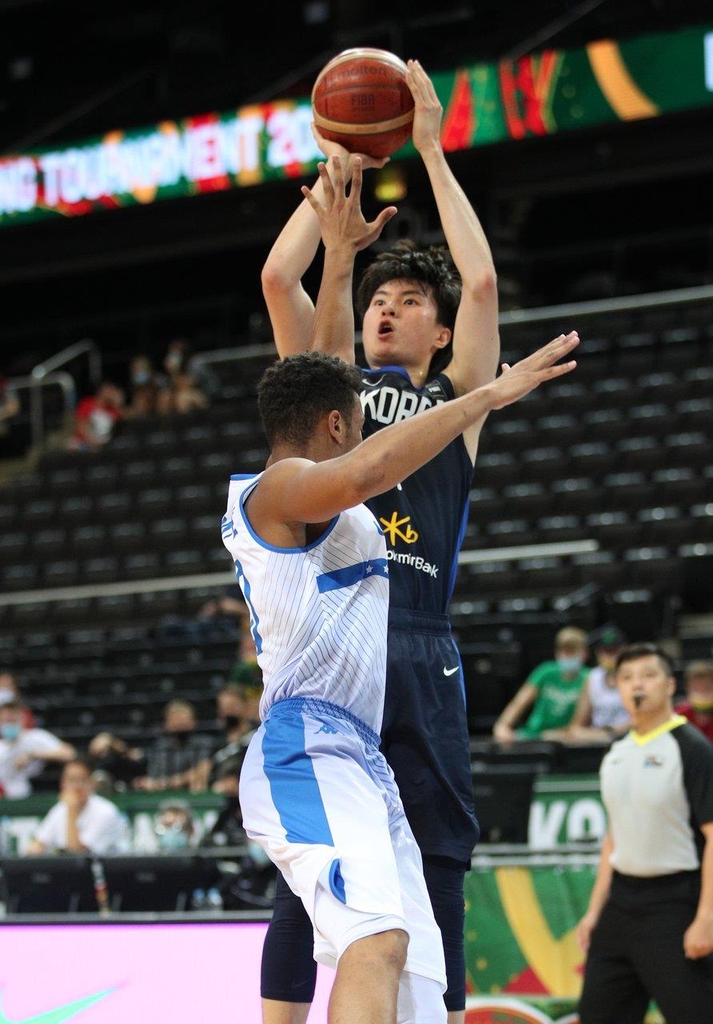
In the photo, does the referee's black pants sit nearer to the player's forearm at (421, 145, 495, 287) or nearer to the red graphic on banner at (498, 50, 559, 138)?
the player's forearm at (421, 145, 495, 287)

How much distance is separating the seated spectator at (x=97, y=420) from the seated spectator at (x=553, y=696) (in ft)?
38.2

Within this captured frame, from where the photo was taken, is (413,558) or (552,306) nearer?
(413,558)

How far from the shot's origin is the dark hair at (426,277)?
4492 mm

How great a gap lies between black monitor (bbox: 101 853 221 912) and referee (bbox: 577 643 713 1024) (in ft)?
8.63

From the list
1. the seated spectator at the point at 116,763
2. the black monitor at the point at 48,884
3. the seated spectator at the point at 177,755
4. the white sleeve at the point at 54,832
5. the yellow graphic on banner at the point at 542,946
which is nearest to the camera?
the yellow graphic on banner at the point at 542,946

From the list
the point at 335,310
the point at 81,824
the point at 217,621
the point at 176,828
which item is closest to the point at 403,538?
the point at 335,310

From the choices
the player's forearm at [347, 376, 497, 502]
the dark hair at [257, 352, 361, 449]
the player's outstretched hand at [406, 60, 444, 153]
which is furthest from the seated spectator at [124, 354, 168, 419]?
the player's forearm at [347, 376, 497, 502]

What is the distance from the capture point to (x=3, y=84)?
94.2 feet

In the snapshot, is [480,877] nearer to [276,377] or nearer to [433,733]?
[433,733]

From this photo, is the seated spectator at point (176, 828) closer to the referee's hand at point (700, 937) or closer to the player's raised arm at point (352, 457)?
the referee's hand at point (700, 937)

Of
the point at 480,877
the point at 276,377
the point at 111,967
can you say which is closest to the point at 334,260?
the point at 276,377

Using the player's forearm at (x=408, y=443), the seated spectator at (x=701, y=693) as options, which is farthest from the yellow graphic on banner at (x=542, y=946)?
the player's forearm at (x=408, y=443)

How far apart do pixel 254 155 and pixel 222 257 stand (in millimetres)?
5604

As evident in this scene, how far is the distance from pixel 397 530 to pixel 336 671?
0.64m
